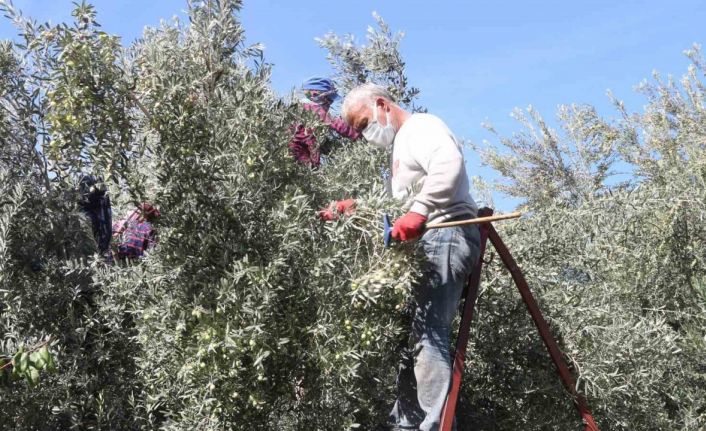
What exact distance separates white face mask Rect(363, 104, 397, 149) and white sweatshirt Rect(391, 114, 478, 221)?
0.07m

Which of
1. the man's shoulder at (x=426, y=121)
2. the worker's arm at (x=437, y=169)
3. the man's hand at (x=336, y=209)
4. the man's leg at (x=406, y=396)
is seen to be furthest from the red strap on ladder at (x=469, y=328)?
the man's hand at (x=336, y=209)

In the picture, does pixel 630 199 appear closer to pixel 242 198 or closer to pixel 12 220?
pixel 242 198

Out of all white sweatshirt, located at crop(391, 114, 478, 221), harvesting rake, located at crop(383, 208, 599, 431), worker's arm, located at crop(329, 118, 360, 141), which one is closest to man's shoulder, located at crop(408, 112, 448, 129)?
white sweatshirt, located at crop(391, 114, 478, 221)

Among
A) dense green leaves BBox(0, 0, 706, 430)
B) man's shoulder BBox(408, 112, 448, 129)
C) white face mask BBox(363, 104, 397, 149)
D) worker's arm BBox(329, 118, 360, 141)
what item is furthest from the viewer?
worker's arm BBox(329, 118, 360, 141)

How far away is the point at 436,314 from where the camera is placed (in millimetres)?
3867

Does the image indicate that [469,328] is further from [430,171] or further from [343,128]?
[343,128]

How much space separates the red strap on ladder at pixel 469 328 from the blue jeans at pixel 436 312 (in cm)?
5

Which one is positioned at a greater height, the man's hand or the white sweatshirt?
the white sweatshirt

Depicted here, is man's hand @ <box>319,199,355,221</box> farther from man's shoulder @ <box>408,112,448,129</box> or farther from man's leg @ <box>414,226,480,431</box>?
man's shoulder @ <box>408,112,448,129</box>

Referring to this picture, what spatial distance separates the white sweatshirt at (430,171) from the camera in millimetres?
3738

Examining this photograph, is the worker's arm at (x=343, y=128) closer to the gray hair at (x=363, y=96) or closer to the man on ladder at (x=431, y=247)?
the gray hair at (x=363, y=96)

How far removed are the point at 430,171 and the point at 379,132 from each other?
1.75 feet

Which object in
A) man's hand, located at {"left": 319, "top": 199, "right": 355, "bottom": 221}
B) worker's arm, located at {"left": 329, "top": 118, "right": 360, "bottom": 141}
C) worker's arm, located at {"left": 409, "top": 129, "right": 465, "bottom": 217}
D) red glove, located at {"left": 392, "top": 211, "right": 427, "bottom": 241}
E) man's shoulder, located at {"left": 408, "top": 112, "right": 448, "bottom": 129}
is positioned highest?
worker's arm, located at {"left": 329, "top": 118, "right": 360, "bottom": 141}

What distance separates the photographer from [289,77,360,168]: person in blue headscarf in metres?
4.12
